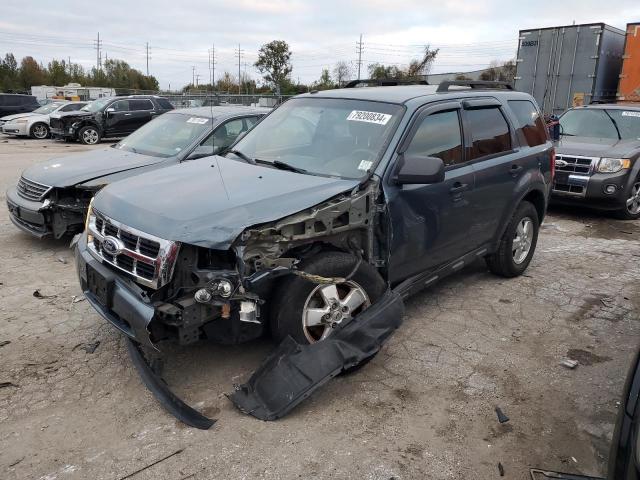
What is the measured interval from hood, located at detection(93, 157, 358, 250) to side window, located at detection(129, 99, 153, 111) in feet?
55.2

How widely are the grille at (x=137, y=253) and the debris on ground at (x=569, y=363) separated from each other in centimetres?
288

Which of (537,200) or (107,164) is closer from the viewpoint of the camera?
(537,200)

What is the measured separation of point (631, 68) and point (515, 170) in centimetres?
1151

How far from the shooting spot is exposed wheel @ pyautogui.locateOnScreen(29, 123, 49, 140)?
21078mm

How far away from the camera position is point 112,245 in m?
3.34

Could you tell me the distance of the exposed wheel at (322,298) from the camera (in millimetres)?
3307

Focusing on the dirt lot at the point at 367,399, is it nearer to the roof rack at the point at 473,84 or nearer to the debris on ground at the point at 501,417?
the debris on ground at the point at 501,417

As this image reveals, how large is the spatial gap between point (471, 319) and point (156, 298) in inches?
108

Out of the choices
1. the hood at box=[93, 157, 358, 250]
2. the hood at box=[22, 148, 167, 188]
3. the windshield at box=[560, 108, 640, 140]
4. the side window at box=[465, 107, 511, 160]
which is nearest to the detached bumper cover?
the hood at box=[93, 157, 358, 250]

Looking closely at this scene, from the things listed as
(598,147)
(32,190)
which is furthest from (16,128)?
(598,147)

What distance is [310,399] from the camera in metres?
3.35

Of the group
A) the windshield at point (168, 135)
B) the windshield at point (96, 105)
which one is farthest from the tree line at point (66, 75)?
the windshield at point (168, 135)

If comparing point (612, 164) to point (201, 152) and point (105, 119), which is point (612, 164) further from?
point (105, 119)

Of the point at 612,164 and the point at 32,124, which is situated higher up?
the point at 612,164
